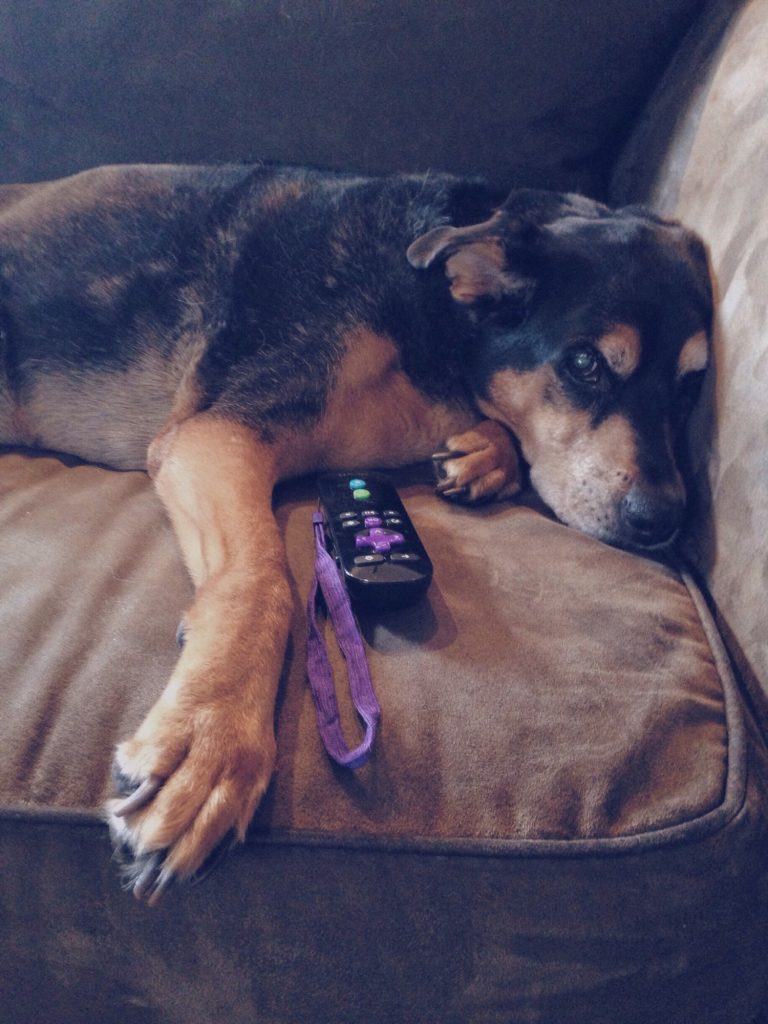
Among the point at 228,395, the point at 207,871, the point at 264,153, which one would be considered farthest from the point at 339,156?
the point at 207,871

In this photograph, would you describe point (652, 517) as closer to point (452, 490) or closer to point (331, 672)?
point (452, 490)

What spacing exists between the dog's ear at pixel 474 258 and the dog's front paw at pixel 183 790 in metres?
0.91

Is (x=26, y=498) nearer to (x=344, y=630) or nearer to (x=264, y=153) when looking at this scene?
(x=344, y=630)

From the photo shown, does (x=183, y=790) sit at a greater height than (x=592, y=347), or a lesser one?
lesser

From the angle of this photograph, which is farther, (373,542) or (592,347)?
(592,347)

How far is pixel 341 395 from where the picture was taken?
1353 millimetres

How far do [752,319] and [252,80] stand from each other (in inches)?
51.0

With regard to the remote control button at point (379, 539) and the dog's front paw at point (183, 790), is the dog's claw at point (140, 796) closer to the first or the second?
the dog's front paw at point (183, 790)

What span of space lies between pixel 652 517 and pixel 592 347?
1.15 ft

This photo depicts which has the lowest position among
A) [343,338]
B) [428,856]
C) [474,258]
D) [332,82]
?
[428,856]

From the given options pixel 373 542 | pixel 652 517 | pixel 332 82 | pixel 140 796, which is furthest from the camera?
pixel 332 82

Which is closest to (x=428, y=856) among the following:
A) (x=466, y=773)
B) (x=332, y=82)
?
(x=466, y=773)

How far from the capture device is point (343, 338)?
1376 mm

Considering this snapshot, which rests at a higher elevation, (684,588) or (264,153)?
(264,153)
